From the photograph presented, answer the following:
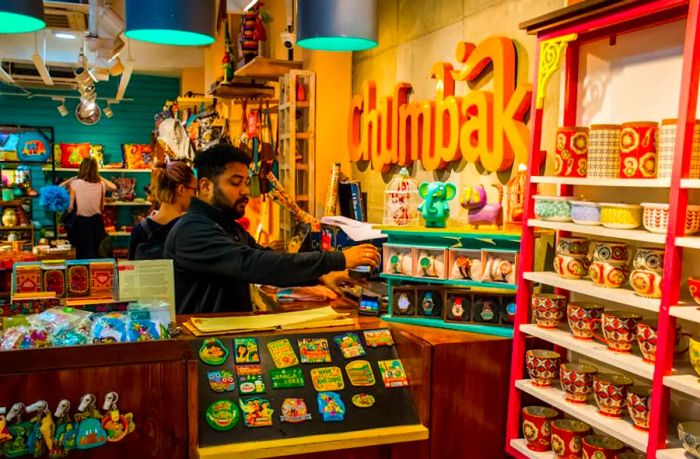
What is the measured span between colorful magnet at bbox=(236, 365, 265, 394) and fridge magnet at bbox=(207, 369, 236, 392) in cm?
3

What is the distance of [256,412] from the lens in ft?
7.31

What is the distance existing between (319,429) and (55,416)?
0.82 meters

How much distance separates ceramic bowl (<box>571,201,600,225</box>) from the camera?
82.7 inches

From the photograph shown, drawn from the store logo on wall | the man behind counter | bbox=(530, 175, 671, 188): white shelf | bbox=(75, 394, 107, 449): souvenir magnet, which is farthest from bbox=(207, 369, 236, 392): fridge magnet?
the store logo on wall

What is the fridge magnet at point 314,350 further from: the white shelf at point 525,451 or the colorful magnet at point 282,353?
the white shelf at point 525,451

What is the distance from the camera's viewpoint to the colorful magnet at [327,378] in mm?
2365

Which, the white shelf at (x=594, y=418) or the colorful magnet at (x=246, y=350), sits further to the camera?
the colorful magnet at (x=246, y=350)

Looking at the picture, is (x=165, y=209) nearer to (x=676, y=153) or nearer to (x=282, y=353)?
(x=282, y=353)

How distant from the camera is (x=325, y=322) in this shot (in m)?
2.64

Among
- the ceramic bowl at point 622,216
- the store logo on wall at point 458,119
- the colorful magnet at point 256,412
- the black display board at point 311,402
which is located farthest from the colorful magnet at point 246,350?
the store logo on wall at point 458,119

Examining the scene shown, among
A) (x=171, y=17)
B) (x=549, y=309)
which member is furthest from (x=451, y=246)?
(x=171, y=17)

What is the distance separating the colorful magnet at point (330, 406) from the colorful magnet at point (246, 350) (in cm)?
27

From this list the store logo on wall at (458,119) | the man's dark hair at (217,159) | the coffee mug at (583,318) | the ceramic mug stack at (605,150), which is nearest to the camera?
the ceramic mug stack at (605,150)

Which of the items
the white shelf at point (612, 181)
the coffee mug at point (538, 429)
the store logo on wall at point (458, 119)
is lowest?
the coffee mug at point (538, 429)
